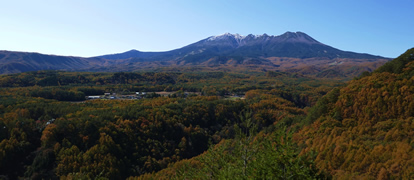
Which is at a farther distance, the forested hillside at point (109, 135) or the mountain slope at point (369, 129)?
the forested hillside at point (109, 135)

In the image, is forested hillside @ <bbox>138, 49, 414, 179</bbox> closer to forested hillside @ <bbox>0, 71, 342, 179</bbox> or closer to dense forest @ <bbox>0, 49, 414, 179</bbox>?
dense forest @ <bbox>0, 49, 414, 179</bbox>

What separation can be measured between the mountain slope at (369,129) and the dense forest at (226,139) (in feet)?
0.40

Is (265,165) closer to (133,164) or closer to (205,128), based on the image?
(133,164)

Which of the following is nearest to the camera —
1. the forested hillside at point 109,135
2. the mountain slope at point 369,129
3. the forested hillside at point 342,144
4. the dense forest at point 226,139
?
the forested hillside at point 342,144

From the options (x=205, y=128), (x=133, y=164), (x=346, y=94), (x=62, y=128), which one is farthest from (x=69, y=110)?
(x=346, y=94)

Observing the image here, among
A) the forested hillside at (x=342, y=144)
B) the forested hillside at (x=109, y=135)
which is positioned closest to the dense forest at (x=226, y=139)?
the forested hillside at (x=342, y=144)

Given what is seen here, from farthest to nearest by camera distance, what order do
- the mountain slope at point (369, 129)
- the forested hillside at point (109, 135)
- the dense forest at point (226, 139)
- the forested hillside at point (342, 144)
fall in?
the forested hillside at point (109, 135)
the mountain slope at point (369, 129)
the dense forest at point (226, 139)
the forested hillside at point (342, 144)

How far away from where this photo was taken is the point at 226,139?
221ft

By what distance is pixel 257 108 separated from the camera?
99188 millimetres

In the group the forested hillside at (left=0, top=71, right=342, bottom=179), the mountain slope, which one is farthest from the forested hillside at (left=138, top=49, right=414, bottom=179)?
the forested hillside at (left=0, top=71, right=342, bottom=179)

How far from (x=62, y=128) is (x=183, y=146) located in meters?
31.9

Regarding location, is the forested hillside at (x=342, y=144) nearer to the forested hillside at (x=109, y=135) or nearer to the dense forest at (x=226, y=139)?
the dense forest at (x=226, y=139)

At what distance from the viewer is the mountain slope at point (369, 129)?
71.8 ft

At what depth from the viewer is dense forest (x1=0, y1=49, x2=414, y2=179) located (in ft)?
53.4
